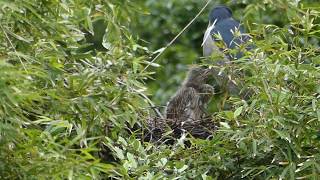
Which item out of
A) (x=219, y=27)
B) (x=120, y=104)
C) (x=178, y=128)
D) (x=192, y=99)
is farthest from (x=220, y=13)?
(x=120, y=104)

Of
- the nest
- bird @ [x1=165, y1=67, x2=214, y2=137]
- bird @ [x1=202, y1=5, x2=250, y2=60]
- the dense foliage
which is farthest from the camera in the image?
bird @ [x1=202, y1=5, x2=250, y2=60]

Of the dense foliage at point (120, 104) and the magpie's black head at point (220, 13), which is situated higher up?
the dense foliage at point (120, 104)

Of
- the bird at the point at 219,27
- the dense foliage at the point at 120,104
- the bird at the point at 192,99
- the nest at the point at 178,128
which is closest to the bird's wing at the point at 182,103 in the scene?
the bird at the point at 192,99

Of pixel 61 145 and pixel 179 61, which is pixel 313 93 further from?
pixel 179 61

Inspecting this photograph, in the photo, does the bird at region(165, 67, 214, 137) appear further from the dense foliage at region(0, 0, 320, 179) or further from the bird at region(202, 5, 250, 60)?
the dense foliage at region(0, 0, 320, 179)

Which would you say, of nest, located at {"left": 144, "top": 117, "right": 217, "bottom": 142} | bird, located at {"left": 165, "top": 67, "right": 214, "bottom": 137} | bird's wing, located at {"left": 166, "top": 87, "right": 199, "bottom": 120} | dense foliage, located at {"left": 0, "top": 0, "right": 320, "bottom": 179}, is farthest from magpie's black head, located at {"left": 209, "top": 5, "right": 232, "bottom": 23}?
dense foliage, located at {"left": 0, "top": 0, "right": 320, "bottom": 179}

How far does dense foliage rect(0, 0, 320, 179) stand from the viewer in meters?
3.17

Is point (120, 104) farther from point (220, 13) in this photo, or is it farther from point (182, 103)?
point (220, 13)

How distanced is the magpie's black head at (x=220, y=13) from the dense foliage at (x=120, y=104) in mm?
2607

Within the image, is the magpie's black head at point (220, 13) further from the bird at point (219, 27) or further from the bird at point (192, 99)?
the bird at point (192, 99)

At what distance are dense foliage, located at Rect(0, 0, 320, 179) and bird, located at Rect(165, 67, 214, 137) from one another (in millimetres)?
1460

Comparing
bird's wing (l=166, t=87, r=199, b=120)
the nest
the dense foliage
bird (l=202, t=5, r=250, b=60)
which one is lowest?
bird's wing (l=166, t=87, r=199, b=120)

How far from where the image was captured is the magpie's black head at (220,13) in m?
6.93

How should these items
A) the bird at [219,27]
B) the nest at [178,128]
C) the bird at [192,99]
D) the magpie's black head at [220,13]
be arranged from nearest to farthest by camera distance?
the nest at [178,128] → the bird at [192,99] → the bird at [219,27] → the magpie's black head at [220,13]
